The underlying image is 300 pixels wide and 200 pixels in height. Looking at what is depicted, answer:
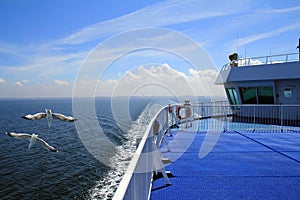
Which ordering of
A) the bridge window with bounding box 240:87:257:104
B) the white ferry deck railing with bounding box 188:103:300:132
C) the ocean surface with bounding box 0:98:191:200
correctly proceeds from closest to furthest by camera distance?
the ocean surface with bounding box 0:98:191:200
the white ferry deck railing with bounding box 188:103:300:132
the bridge window with bounding box 240:87:257:104

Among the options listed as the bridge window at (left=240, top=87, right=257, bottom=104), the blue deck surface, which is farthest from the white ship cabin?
the blue deck surface

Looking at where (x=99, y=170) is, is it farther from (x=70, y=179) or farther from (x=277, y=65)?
(x=277, y=65)

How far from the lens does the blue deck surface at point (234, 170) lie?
3.65 m

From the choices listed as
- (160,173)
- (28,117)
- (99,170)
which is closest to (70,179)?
(99,170)

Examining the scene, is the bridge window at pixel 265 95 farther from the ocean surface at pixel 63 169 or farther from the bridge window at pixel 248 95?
the ocean surface at pixel 63 169

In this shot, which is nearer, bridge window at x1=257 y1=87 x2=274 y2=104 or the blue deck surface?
the blue deck surface

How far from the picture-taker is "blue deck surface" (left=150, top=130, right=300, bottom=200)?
12.0 feet

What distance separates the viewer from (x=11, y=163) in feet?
43.0

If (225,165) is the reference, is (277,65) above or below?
above

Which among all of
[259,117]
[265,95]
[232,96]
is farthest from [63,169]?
[265,95]

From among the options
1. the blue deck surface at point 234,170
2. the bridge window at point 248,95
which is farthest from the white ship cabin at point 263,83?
the blue deck surface at point 234,170

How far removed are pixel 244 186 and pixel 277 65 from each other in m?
10.9

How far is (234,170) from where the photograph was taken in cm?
471

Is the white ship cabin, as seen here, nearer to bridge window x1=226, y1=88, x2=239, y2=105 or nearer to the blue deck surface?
bridge window x1=226, y1=88, x2=239, y2=105
